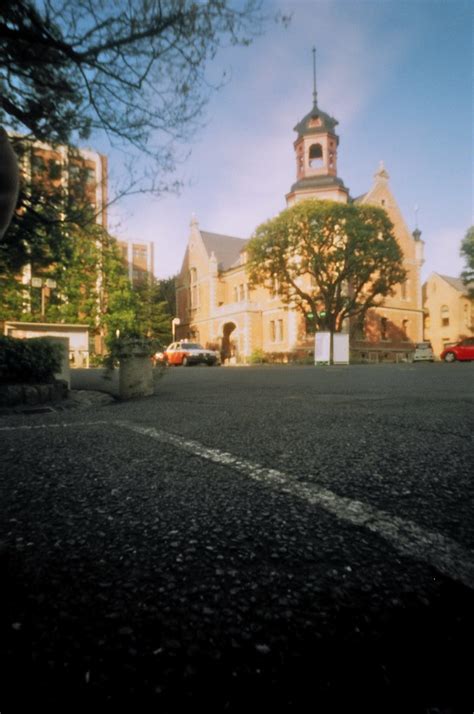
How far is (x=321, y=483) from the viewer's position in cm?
166

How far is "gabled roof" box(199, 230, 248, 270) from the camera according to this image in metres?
47.0

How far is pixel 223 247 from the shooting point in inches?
Result: 1924

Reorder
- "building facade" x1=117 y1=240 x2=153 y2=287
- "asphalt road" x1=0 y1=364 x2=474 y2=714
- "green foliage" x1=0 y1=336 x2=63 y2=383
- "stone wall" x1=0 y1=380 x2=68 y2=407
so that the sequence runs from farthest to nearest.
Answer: "building facade" x1=117 y1=240 x2=153 y2=287, "green foliage" x1=0 y1=336 x2=63 y2=383, "stone wall" x1=0 y1=380 x2=68 y2=407, "asphalt road" x1=0 y1=364 x2=474 y2=714

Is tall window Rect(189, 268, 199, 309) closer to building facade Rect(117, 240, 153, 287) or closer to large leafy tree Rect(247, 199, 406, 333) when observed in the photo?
building facade Rect(117, 240, 153, 287)

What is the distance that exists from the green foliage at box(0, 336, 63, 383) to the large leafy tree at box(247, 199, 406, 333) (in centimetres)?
2271

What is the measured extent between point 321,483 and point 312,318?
2833 centimetres

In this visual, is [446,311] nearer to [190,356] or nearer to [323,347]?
[323,347]

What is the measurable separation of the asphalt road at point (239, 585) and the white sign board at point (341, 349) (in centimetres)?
2149

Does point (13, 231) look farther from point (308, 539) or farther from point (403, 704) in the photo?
point (403, 704)

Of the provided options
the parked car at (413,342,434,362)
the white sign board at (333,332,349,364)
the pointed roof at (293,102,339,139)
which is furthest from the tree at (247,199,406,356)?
the pointed roof at (293,102,339,139)

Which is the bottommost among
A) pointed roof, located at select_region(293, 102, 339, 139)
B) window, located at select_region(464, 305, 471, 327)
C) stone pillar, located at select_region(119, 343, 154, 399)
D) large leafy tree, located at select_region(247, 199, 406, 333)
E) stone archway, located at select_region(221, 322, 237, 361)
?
stone pillar, located at select_region(119, 343, 154, 399)

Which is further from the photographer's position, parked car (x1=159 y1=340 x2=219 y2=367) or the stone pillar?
parked car (x1=159 y1=340 x2=219 y2=367)

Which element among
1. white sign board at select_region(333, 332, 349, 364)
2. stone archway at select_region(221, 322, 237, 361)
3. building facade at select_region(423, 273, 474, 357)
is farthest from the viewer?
building facade at select_region(423, 273, 474, 357)

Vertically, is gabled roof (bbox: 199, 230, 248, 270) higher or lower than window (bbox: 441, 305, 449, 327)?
higher
